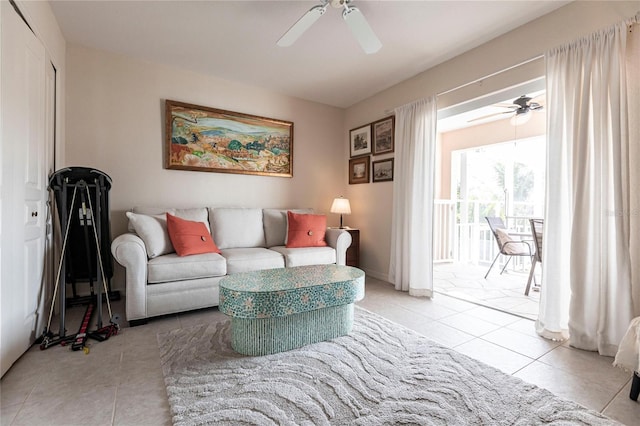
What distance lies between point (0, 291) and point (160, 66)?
8.90 feet

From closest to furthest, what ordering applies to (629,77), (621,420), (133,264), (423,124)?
1. (621,420)
2. (629,77)
3. (133,264)
4. (423,124)

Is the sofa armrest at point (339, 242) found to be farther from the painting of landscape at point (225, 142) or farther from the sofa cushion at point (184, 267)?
the sofa cushion at point (184, 267)

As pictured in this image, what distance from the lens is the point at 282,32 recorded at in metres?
2.71

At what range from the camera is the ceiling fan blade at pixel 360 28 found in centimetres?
202

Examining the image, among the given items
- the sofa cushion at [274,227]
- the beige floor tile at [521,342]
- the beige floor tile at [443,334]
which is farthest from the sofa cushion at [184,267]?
the beige floor tile at [521,342]

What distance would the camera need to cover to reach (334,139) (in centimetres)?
464

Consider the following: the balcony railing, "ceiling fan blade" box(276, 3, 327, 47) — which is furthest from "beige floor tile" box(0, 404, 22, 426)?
the balcony railing

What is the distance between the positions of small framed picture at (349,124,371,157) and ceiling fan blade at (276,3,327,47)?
2.13m

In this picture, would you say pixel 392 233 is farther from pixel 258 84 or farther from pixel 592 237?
pixel 258 84

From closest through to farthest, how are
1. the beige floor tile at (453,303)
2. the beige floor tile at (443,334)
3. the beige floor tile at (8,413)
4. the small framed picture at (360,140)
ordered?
the beige floor tile at (8,413) < the beige floor tile at (443,334) < the beige floor tile at (453,303) < the small framed picture at (360,140)

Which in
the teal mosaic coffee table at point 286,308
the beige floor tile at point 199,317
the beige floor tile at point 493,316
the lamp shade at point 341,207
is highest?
the lamp shade at point 341,207

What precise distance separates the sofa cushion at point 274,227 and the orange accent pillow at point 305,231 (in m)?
0.16

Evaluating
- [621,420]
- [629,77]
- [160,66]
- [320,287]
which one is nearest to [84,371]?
[320,287]

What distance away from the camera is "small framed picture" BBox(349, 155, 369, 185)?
14.0 ft
